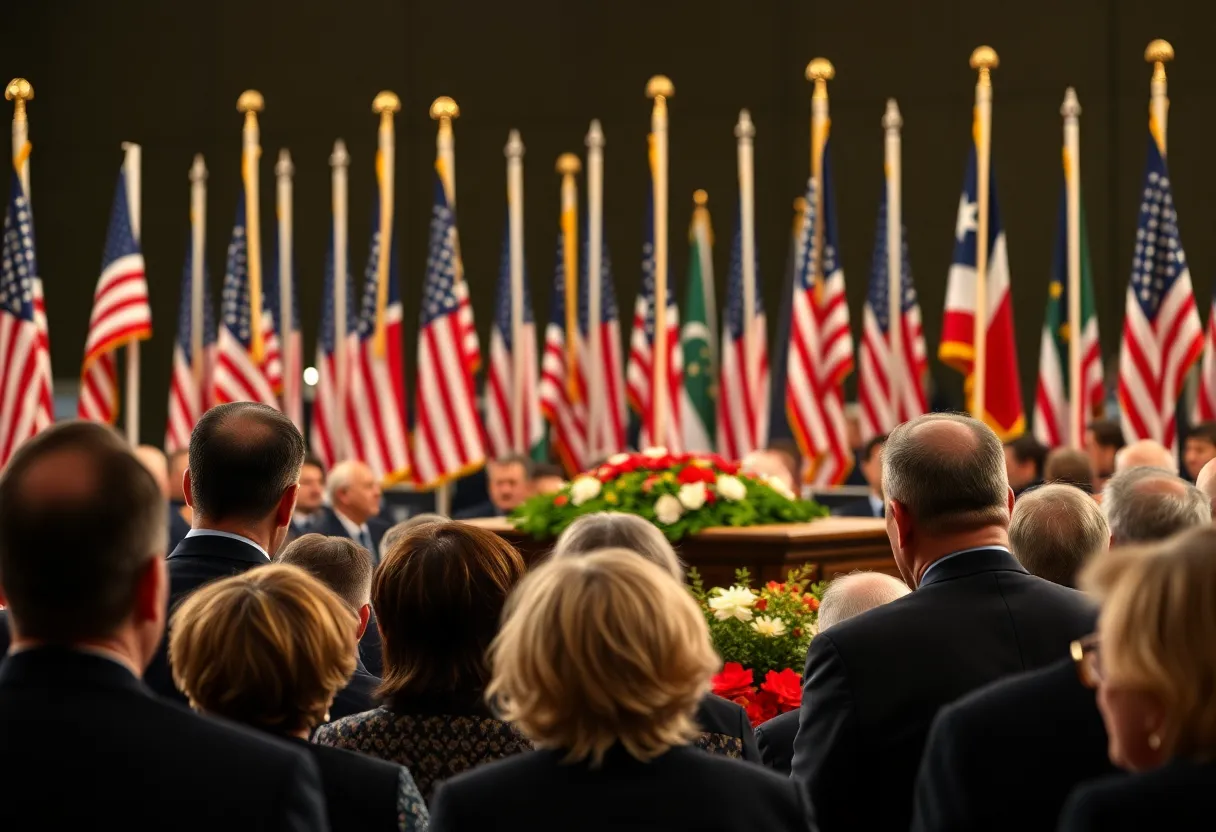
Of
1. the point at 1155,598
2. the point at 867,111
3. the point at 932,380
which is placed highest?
the point at 867,111

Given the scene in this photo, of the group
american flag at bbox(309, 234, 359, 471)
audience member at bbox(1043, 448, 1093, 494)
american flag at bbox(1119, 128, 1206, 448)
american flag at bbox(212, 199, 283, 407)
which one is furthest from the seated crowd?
american flag at bbox(309, 234, 359, 471)

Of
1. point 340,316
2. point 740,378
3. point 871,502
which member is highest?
point 340,316

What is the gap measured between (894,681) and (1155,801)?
1182 millimetres

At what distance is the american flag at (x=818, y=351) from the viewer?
10.5 metres

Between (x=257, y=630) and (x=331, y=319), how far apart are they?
9590 millimetres

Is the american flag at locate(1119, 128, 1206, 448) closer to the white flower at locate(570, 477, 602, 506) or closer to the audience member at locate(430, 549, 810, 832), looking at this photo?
the white flower at locate(570, 477, 602, 506)

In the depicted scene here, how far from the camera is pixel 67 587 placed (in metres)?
1.86

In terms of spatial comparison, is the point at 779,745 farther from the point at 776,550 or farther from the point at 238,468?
the point at 776,550

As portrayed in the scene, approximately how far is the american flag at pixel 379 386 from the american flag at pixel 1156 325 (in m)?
4.73

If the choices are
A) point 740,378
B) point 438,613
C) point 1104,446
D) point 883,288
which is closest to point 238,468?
point 438,613

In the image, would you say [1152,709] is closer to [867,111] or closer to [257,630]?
[257,630]

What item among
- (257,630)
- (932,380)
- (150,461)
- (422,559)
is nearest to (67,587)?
(257,630)

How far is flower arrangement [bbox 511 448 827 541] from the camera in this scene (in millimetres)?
7000

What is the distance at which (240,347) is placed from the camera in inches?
446
